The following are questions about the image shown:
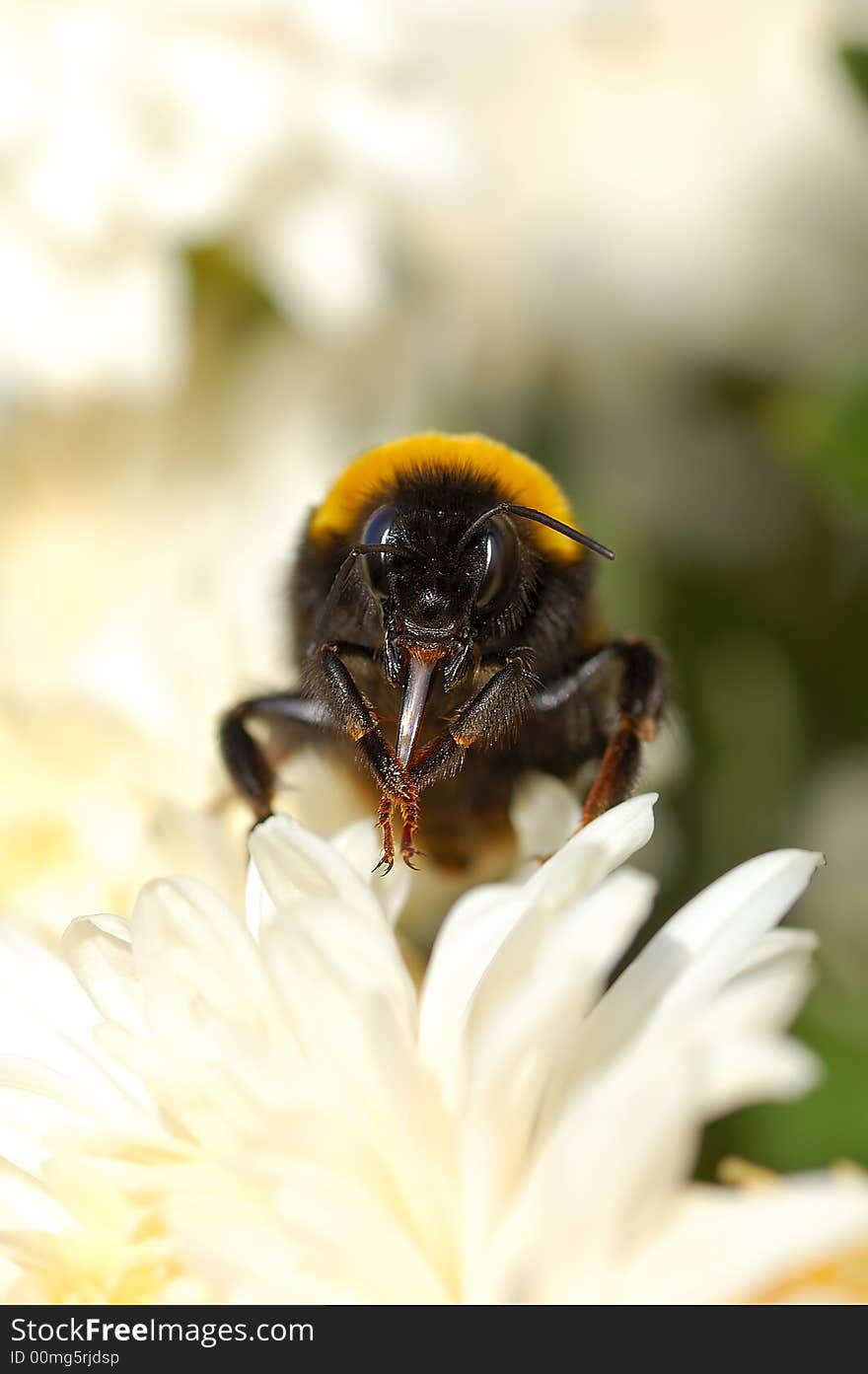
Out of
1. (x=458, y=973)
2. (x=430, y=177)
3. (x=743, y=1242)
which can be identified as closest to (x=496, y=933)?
(x=458, y=973)

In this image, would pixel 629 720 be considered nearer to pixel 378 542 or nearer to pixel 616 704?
pixel 616 704

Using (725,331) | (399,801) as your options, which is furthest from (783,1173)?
(725,331)

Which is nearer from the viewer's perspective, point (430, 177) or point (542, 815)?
point (542, 815)

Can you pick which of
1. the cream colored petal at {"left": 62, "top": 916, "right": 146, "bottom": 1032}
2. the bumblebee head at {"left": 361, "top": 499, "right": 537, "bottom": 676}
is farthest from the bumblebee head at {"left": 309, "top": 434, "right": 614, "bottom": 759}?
the cream colored petal at {"left": 62, "top": 916, "right": 146, "bottom": 1032}

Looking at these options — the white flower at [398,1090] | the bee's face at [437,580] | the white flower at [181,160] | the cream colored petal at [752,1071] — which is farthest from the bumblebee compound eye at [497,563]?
the white flower at [181,160]

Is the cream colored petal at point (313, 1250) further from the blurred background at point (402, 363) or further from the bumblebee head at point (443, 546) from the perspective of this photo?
the blurred background at point (402, 363)

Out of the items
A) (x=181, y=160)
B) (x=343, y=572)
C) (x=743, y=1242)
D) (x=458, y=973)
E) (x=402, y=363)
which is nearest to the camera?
(x=743, y=1242)
